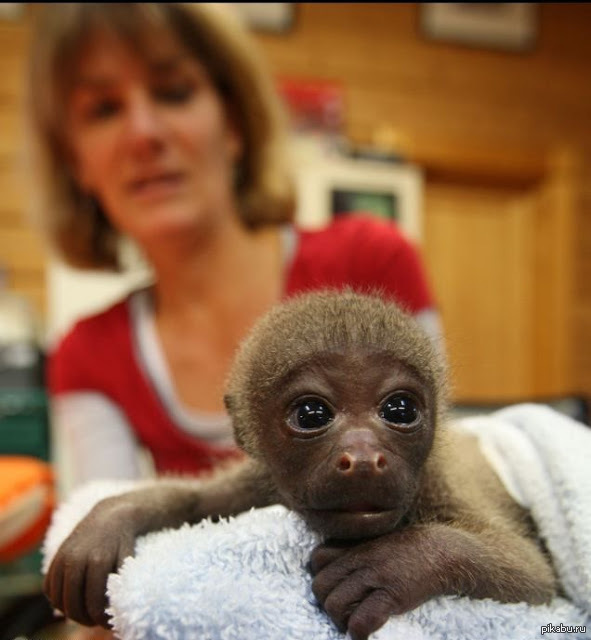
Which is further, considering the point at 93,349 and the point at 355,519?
the point at 93,349

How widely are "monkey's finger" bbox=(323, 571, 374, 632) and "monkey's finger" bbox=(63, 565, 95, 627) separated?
10.6 inches

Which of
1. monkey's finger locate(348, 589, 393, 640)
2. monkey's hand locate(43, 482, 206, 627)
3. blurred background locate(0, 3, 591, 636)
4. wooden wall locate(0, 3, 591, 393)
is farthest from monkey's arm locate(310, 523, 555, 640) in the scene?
blurred background locate(0, 3, 591, 636)

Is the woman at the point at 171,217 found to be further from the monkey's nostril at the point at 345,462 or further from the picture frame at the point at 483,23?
the monkey's nostril at the point at 345,462

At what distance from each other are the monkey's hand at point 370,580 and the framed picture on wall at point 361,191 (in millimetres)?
2546

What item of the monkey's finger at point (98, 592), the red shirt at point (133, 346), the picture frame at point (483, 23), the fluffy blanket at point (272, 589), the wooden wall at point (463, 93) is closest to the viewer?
the fluffy blanket at point (272, 589)

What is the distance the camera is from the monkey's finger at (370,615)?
23.9 inches

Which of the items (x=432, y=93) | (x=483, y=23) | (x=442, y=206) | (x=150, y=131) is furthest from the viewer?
(x=442, y=206)

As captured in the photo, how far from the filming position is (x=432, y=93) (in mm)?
2410

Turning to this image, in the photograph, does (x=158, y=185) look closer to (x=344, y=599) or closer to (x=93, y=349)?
(x=93, y=349)

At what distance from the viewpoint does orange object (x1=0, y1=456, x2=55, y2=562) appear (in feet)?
4.00

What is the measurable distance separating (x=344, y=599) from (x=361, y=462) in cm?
13

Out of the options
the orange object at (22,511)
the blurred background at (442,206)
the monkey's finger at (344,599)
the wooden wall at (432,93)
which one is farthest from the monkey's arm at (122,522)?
the blurred background at (442,206)

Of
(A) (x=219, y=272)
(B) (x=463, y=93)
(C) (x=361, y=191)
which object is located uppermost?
(B) (x=463, y=93)

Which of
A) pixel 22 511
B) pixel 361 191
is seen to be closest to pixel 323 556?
pixel 22 511
